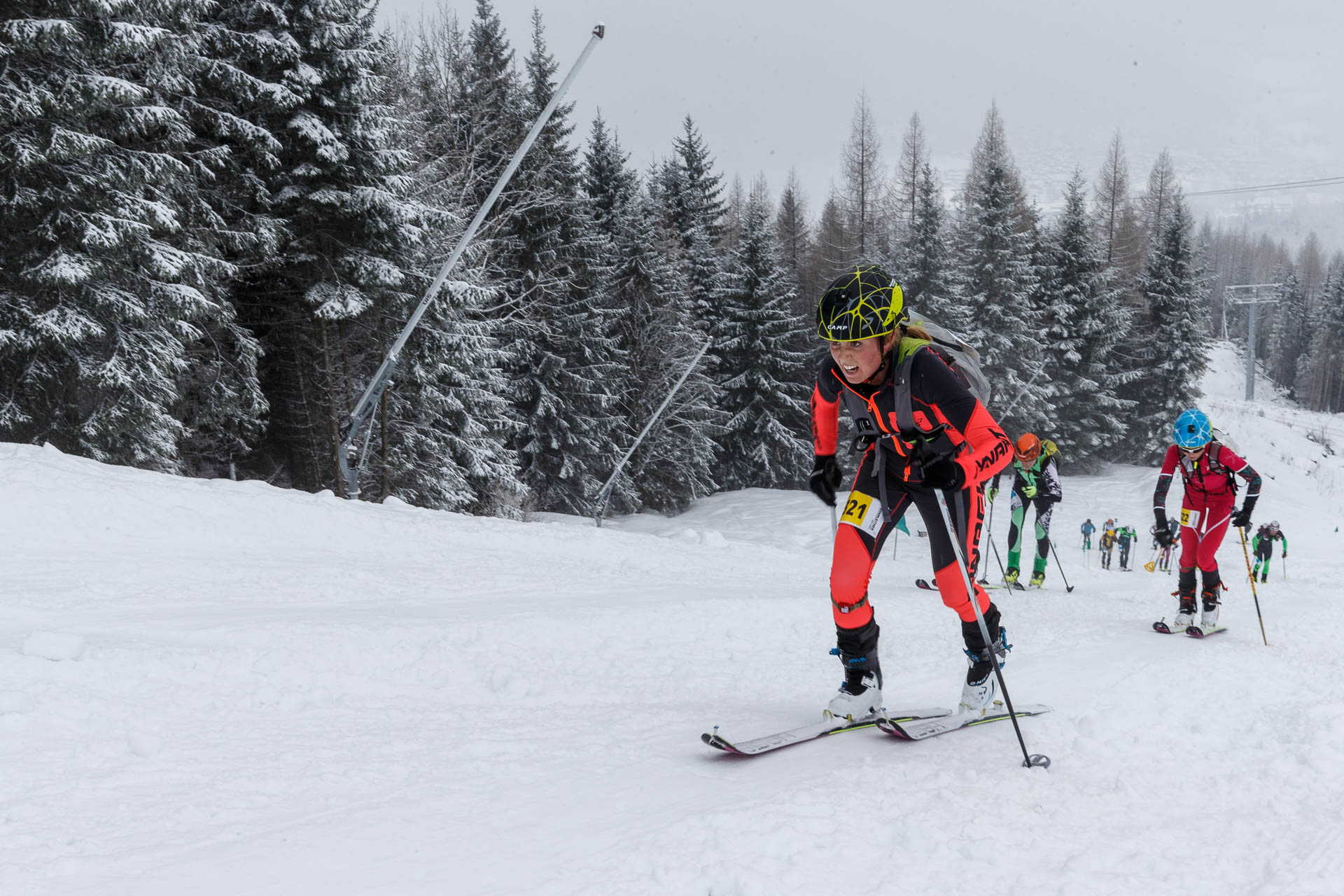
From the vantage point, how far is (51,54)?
11562 millimetres

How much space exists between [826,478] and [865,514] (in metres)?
0.32

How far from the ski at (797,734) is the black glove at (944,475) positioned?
1.33 metres

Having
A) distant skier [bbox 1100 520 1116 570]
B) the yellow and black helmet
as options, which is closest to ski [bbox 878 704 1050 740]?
Result: the yellow and black helmet

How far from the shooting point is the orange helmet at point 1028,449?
11.6 metres

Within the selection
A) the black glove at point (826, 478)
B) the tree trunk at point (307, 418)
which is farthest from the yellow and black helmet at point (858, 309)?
the tree trunk at point (307, 418)

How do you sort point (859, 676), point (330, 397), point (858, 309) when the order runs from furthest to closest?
point (330, 397) < point (859, 676) < point (858, 309)

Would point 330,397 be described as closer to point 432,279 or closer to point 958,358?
point 432,279

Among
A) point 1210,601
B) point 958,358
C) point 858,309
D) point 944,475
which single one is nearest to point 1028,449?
point 1210,601

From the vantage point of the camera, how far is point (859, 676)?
449cm

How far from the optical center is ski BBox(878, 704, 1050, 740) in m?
4.18

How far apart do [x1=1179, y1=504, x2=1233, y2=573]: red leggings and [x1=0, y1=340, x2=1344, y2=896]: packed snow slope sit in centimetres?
87

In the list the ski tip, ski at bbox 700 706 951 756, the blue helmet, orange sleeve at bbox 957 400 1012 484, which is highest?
the blue helmet

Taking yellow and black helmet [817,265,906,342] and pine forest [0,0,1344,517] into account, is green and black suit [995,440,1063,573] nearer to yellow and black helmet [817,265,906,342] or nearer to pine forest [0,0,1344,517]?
yellow and black helmet [817,265,906,342]

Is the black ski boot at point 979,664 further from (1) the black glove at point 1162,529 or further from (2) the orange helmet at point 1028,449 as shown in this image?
(2) the orange helmet at point 1028,449
